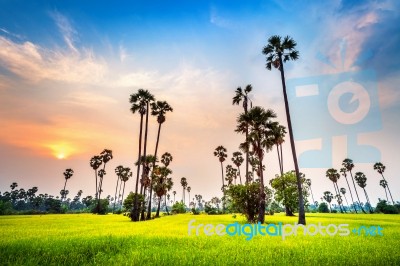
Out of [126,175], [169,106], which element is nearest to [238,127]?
[169,106]

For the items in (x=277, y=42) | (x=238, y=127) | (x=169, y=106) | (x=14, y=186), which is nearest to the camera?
(x=277, y=42)

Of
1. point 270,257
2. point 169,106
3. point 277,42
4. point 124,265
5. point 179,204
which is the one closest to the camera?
point 124,265

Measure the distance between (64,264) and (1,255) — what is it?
300cm

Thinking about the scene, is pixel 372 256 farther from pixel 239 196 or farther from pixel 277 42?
pixel 277 42

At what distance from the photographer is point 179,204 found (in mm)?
75312

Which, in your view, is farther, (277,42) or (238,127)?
(238,127)

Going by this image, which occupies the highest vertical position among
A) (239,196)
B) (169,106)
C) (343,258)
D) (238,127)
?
(169,106)

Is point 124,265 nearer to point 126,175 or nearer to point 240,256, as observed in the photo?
point 240,256

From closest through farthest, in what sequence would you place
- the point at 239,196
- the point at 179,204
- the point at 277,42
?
the point at 239,196, the point at 277,42, the point at 179,204

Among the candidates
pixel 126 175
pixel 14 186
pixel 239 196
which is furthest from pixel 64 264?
pixel 14 186

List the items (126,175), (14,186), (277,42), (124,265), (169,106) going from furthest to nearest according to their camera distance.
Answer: (14,186) → (126,175) → (169,106) → (277,42) → (124,265)

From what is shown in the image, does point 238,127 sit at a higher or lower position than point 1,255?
higher

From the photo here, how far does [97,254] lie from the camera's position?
8906 mm

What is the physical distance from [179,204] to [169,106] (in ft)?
132
